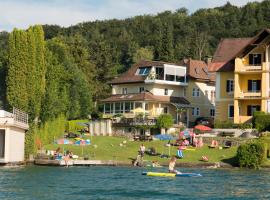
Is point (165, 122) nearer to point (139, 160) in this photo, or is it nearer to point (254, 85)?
point (254, 85)

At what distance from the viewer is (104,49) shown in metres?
120

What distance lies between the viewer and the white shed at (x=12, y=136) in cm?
5938

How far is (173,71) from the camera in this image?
93.9 meters

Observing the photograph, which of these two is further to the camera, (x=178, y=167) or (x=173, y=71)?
(x=173, y=71)

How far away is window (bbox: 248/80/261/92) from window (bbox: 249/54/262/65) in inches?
85.3

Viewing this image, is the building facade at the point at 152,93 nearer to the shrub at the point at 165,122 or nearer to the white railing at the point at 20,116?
the shrub at the point at 165,122

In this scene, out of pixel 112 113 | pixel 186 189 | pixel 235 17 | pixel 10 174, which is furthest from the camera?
pixel 235 17

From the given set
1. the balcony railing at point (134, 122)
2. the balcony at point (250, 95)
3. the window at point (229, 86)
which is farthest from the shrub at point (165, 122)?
the balcony at point (250, 95)

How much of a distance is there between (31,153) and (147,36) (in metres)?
120

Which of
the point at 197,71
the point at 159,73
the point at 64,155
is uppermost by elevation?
the point at 197,71

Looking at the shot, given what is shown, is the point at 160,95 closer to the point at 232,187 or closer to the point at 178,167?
the point at 178,167

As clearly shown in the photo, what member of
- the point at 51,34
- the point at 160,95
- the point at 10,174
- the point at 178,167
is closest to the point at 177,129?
the point at 160,95

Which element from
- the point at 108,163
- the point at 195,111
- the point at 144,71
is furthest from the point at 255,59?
the point at 108,163

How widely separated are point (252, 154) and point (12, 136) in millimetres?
21131
